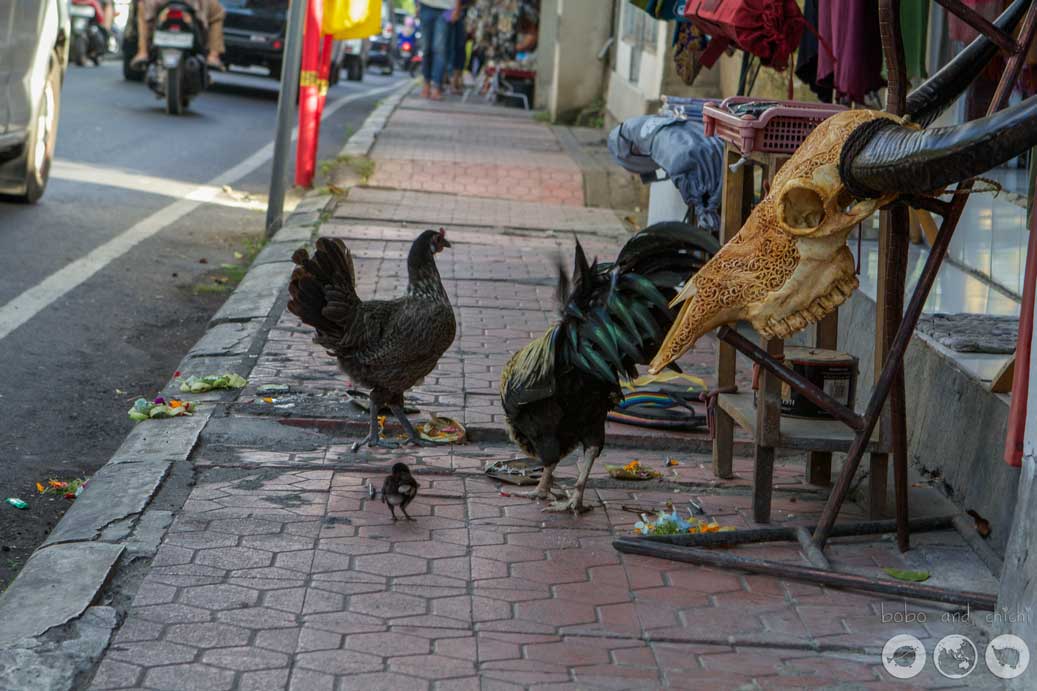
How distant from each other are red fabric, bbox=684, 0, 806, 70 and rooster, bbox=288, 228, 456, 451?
7.85 feet

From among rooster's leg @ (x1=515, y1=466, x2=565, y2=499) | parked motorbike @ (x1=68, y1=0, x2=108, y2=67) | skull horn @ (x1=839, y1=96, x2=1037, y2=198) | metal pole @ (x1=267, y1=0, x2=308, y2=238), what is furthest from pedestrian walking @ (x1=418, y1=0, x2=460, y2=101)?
skull horn @ (x1=839, y1=96, x2=1037, y2=198)

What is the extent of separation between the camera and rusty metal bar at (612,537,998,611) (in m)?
4.27

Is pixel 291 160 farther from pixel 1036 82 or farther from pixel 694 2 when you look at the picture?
pixel 1036 82

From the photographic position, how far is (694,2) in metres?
7.67

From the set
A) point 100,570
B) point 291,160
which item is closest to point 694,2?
point 100,570

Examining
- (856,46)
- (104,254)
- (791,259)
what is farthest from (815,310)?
(104,254)

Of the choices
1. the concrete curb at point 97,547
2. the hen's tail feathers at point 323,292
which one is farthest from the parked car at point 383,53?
the hen's tail feathers at point 323,292

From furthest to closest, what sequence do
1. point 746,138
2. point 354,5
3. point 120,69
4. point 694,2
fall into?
point 120,69 → point 354,5 → point 694,2 → point 746,138

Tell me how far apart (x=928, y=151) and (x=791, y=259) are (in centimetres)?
71

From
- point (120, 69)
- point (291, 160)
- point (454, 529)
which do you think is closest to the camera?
point (454, 529)

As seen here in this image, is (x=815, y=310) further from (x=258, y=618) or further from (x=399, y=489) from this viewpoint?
(x=258, y=618)

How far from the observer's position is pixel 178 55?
18.6 metres

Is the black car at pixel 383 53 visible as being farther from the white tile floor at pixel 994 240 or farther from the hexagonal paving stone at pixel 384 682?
the hexagonal paving stone at pixel 384 682

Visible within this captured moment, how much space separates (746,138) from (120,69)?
23.7 m
